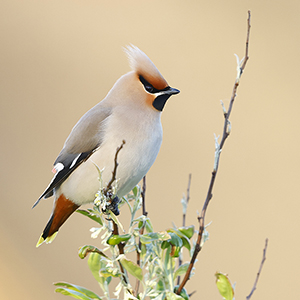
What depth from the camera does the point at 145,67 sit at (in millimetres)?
996

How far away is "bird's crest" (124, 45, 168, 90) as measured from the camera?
986 mm

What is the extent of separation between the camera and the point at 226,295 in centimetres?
80

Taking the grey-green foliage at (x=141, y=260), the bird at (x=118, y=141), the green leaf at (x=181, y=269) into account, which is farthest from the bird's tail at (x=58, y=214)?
the green leaf at (x=181, y=269)

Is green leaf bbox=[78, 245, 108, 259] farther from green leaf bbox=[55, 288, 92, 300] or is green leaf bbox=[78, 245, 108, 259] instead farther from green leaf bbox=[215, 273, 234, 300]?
green leaf bbox=[215, 273, 234, 300]

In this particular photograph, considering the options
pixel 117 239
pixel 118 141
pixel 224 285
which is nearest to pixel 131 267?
pixel 117 239

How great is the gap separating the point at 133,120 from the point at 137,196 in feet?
0.71

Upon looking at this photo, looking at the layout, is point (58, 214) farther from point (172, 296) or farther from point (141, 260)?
point (172, 296)

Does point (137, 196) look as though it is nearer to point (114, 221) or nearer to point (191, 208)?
point (114, 221)

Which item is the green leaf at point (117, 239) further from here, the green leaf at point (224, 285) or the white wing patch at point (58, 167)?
the white wing patch at point (58, 167)

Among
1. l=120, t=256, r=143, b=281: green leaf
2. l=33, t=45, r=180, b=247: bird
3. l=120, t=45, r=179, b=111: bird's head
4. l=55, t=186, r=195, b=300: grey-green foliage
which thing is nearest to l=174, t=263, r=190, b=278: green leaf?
l=55, t=186, r=195, b=300: grey-green foliage

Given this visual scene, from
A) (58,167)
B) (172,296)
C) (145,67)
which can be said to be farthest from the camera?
(58,167)

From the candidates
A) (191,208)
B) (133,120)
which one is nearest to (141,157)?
(133,120)

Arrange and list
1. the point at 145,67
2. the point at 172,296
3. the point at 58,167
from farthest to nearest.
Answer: the point at 58,167, the point at 145,67, the point at 172,296

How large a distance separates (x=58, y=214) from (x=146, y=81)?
42 cm
